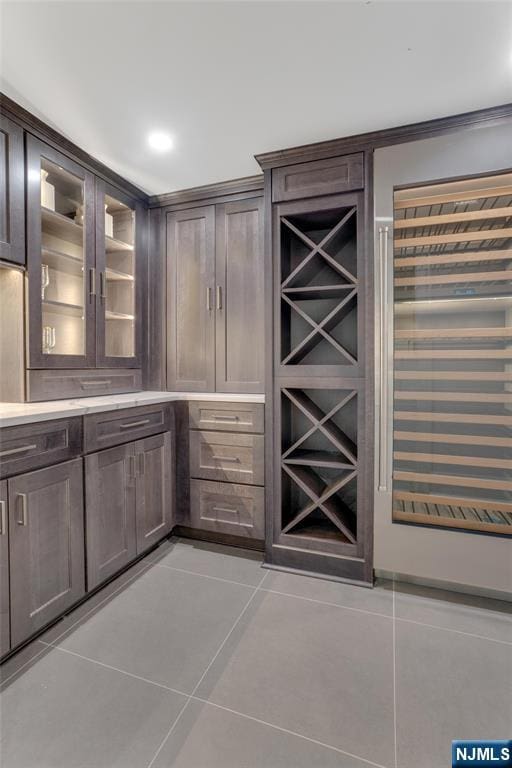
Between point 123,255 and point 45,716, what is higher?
point 123,255

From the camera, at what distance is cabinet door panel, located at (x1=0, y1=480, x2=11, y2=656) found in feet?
4.89

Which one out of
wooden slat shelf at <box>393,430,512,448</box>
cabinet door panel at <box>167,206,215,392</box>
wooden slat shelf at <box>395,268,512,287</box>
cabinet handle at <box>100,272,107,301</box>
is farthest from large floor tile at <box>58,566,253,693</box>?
wooden slat shelf at <box>395,268,512,287</box>

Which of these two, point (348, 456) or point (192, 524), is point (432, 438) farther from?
point (192, 524)

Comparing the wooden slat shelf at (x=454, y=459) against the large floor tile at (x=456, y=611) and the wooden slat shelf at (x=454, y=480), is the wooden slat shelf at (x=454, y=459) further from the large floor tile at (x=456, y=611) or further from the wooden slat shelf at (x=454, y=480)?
the large floor tile at (x=456, y=611)

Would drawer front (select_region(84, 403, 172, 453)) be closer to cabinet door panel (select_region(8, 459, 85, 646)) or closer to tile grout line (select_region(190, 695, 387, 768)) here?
cabinet door panel (select_region(8, 459, 85, 646))

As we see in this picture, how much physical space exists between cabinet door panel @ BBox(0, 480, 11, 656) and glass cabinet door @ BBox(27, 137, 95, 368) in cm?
82

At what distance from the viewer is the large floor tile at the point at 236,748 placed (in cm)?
116

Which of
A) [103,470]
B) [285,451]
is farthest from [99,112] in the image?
[285,451]

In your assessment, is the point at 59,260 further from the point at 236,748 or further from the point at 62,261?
the point at 236,748

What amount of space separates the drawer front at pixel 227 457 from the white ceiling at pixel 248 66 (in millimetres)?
1712

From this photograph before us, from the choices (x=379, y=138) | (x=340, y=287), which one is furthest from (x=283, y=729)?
(x=379, y=138)

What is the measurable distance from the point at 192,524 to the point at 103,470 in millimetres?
841

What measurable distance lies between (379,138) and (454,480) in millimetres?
1828

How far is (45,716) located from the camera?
1.32 m
